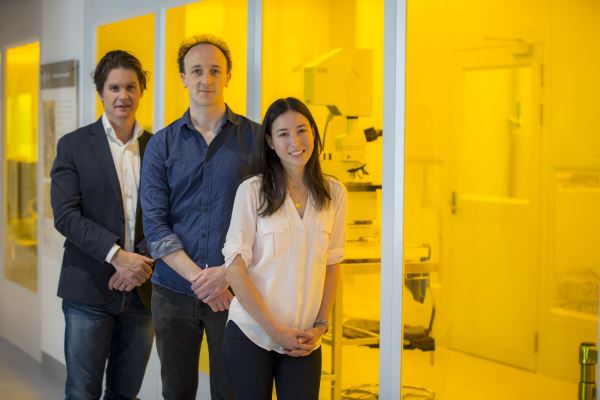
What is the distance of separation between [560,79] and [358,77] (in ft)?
2.53

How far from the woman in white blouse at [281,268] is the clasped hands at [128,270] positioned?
77 centimetres

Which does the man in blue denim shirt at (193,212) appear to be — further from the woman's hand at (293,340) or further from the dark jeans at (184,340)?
the woman's hand at (293,340)

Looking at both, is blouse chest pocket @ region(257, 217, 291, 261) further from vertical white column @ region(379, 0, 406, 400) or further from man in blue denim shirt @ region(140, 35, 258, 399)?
vertical white column @ region(379, 0, 406, 400)

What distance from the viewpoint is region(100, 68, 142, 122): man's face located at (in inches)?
137

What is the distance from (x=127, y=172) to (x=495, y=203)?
4.64ft

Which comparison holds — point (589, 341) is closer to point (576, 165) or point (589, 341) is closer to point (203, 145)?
point (576, 165)

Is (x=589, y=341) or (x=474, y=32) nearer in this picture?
(x=589, y=341)

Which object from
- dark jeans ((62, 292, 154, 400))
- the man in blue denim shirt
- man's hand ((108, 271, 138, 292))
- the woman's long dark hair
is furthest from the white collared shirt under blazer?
the woman's long dark hair

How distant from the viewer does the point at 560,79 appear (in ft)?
9.37

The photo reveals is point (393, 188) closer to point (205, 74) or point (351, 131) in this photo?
point (351, 131)

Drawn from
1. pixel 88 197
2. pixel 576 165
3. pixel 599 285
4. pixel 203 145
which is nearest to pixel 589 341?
pixel 599 285

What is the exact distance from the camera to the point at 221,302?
306 centimetres

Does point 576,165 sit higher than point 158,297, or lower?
higher

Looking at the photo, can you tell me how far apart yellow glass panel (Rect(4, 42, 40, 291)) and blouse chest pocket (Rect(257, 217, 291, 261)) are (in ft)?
12.4
